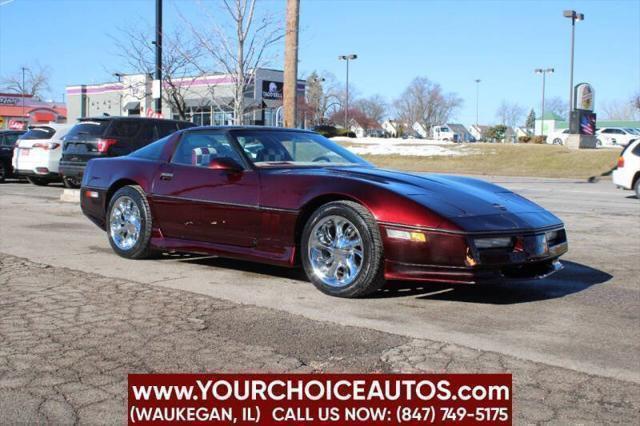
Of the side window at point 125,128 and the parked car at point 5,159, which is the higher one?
the side window at point 125,128

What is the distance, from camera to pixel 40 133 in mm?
18062

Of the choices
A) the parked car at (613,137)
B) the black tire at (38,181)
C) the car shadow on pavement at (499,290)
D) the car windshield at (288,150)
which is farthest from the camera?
the parked car at (613,137)

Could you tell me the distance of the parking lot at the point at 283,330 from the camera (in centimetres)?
356

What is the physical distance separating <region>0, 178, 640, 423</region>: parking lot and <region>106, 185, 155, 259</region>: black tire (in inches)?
6.1

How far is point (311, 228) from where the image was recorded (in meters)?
5.65

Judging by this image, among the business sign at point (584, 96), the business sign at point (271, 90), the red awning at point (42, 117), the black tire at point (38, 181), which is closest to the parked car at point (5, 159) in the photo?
the black tire at point (38, 181)

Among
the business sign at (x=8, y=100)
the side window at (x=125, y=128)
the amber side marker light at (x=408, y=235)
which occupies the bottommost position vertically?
the amber side marker light at (x=408, y=235)

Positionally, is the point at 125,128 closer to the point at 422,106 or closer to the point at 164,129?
the point at 164,129

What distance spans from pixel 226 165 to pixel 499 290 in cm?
252

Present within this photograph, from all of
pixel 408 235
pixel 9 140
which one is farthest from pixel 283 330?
pixel 9 140

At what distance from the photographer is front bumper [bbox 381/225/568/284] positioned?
16.5ft

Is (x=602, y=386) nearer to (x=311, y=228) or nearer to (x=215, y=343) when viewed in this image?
(x=215, y=343)

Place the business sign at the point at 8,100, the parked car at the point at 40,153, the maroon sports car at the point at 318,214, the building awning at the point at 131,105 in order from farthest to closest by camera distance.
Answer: the business sign at the point at 8,100
the building awning at the point at 131,105
the parked car at the point at 40,153
the maroon sports car at the point at 318,214

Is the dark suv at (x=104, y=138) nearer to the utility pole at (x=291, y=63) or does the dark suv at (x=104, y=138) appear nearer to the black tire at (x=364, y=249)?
the utility pole at (x=291, y=63)
